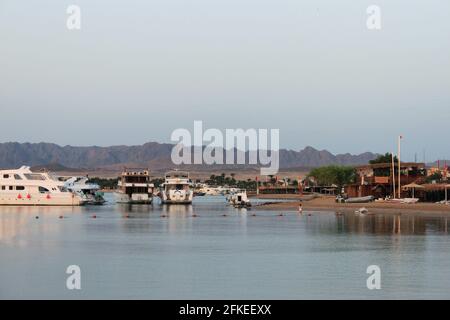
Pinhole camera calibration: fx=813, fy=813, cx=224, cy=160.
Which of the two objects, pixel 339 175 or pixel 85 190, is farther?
pixel 339 175

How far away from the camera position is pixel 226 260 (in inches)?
1794

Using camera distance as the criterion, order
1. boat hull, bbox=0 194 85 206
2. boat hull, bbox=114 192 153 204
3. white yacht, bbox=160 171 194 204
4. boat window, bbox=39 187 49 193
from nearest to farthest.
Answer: boat hull, bbox=0 194 85 206
boat window, bbox=39 187 49 193
white yacht, bbox=160 171 194 204
boat hull, bbox=114 192 153 204

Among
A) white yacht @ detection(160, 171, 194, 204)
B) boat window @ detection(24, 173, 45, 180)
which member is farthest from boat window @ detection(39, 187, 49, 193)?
white yacht @ detection(160, 171, 194, 204)

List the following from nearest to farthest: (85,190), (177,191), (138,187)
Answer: (177,191) → (138,187) → (85,190)

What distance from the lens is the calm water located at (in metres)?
34.0

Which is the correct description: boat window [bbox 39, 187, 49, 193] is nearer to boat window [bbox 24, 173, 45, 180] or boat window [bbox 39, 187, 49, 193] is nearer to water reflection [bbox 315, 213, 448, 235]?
boat window [bbox 24, 173, 45, 180]

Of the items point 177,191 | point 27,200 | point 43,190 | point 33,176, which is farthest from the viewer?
point 177,191

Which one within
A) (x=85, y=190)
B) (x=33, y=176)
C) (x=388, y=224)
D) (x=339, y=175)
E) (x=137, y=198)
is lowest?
(x=137, y=198)

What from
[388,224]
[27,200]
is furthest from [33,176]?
[388,224]

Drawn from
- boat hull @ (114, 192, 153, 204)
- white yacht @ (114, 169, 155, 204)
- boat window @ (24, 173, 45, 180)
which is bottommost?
boat hull @ (114, 192, 153, 204)

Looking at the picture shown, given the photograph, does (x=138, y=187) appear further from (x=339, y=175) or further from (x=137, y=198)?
(x=339, y=175)

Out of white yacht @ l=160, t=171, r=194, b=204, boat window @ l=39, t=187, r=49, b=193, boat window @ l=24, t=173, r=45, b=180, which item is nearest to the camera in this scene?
boat window @ l=24, t=173, r=45, b=180

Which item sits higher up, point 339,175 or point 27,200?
point 339,175

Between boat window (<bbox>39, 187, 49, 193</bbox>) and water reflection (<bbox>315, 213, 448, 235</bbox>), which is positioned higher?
boat window (<bbox>39, 187, 49, 193</bbox>)
